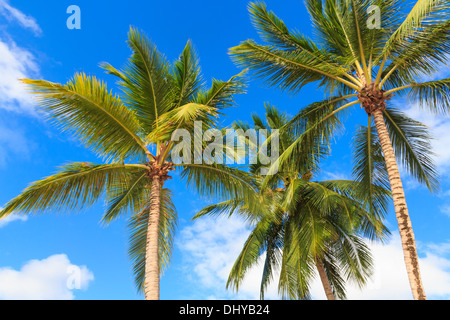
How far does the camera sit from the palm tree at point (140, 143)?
8062 mm

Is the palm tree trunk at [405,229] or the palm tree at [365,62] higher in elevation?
the palm tree at [365,62]

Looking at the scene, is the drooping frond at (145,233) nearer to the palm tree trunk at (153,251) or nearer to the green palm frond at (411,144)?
the palm tree trunk at (153,251)

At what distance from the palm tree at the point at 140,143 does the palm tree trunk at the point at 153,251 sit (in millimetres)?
20

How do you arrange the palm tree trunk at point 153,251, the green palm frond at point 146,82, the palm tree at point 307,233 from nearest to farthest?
the palm tree trunk at point 153,251
the green palm frond at point 146,82
the palm tree at point 307,233

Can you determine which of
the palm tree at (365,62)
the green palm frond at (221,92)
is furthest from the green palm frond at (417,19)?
the green palm frond at (221,92)

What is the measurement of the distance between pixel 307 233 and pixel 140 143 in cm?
692

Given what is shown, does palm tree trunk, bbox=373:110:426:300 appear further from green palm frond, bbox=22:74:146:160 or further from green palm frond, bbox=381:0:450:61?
green palm frond, bbox=22:74:146:160

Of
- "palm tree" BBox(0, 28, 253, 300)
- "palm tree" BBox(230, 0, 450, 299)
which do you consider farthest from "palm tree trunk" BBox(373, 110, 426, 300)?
"palm tree" BBox(0, 28, 253, 300)

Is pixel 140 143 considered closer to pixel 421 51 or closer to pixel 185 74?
pixel 185 74

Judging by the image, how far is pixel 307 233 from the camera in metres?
12.9

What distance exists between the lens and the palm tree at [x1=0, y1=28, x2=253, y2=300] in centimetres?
806

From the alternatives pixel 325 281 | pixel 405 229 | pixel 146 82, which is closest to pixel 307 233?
pixel 325 281

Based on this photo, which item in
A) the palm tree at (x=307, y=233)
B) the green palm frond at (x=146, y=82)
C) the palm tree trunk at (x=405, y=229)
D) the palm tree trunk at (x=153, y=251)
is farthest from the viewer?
the palm tree at (x=307, y=233)
